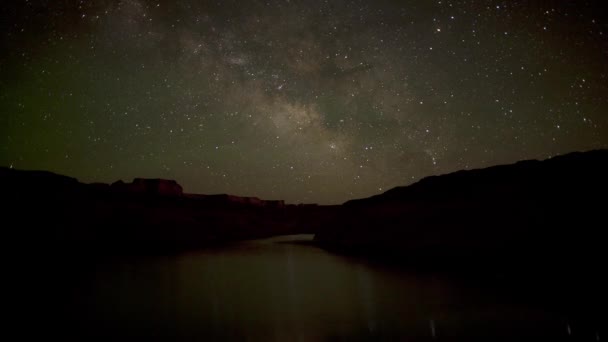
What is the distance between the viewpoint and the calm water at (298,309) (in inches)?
240

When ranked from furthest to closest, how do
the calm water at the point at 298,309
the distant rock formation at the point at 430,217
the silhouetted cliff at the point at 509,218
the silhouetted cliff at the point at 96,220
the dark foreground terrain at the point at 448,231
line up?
the silhouetted cliff at the point at 96,220 < the distant rock formation at the point at 430,217 < the silhouetted cliff at the point at 509,218 < the dark foreground terrain at the point at 448,231 < the calm water at the point at 298,309

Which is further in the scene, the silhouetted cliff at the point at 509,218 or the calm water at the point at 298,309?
the silhouetted cliff at the point at 509,218

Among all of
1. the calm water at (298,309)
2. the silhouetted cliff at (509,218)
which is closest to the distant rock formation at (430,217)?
the silhouetted cliff at (509,218)

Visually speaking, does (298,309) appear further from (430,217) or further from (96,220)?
(96,220)

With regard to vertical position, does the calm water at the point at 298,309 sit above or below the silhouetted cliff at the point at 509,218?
below

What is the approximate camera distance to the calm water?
20.0ft

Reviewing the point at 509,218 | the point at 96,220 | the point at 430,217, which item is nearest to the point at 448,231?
the point at 430,217

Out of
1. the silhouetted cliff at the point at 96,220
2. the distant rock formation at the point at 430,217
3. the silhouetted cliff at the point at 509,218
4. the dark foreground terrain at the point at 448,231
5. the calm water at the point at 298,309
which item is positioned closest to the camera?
the calm water at the point at 298,309

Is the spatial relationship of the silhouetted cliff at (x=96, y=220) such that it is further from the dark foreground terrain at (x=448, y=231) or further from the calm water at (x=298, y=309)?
the calm water at (x=298, y=309)

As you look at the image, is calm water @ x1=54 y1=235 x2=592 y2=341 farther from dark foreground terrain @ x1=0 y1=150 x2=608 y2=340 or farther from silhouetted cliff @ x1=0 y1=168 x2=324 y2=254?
silhouetted cliff @ x1=0 y1=168 x2=324 y2=254

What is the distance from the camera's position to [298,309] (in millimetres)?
8078

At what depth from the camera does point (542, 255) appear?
12.0 meters

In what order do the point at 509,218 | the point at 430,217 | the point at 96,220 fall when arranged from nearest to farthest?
the point at 509,218, the point at 430,217, the point at 96,220

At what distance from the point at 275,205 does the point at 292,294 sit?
2755 inches
